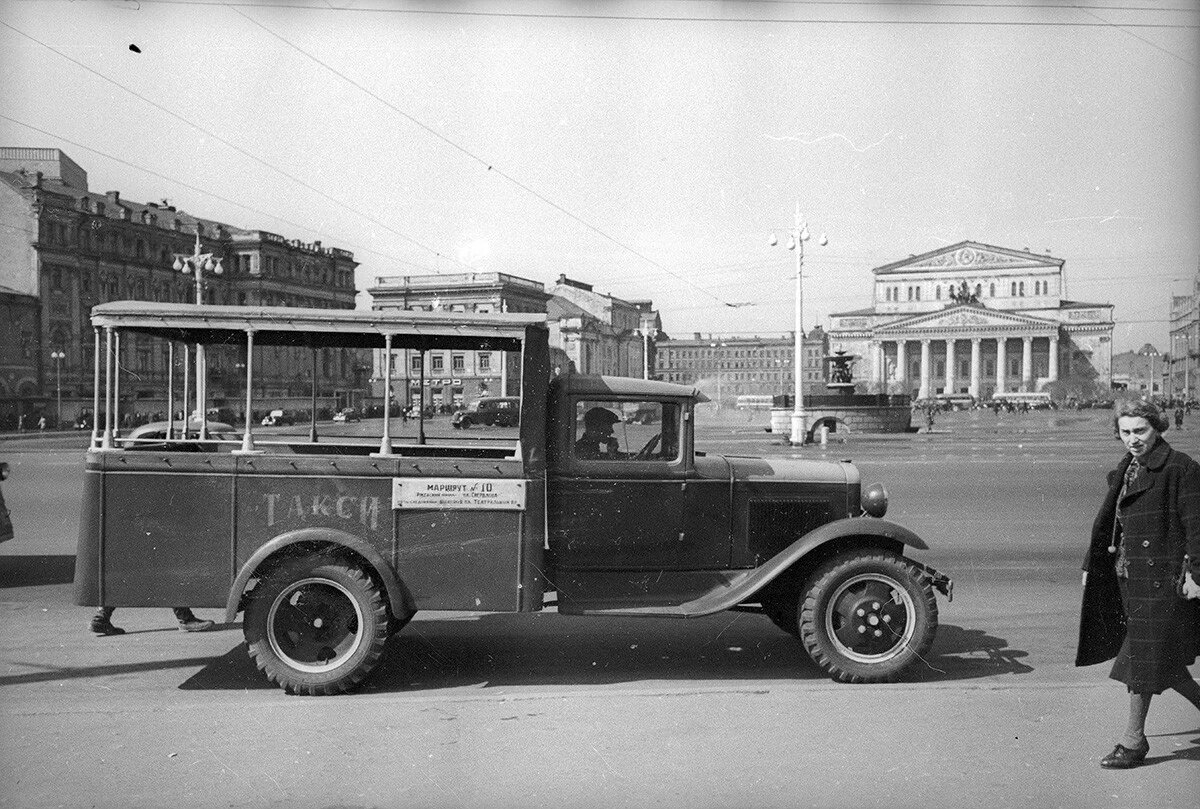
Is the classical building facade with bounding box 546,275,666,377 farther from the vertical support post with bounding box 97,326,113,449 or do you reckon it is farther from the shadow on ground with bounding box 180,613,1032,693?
the vertical support post with bounding box 97,326,113,449

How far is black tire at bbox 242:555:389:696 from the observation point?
5516 mm

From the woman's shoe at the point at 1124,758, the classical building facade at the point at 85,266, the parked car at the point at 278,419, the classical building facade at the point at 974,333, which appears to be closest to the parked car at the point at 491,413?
the parked car at the point at 278,419

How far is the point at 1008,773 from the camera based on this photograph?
4.30 metres

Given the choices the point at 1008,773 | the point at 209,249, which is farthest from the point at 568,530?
the point at 209,249

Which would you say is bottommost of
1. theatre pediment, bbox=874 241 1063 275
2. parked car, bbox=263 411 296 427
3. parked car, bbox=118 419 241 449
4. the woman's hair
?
parked car, bbox=118 419 241 449

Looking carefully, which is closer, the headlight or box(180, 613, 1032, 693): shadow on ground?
box(180, 613, 1032, 693): shadow on ground

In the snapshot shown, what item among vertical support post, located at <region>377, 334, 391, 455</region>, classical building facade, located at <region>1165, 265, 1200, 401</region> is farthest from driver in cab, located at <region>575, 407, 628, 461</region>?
classical building facade, located at <region>1165, 265, 1200, 401</region>

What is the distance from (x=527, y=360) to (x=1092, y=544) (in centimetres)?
334

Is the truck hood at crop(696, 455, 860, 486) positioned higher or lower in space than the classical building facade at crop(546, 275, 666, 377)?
lower

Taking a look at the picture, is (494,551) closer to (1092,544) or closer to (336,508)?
(336,508)

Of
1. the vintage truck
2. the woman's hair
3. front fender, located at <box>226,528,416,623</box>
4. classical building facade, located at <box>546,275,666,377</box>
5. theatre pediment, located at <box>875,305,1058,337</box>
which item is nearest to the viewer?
the woman's hair

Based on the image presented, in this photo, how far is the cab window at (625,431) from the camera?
6086 mm

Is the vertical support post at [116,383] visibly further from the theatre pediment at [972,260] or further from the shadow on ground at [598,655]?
the theatre pediment at [972,260]

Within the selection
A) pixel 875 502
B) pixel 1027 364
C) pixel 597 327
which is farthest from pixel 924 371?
pixel 875 502
